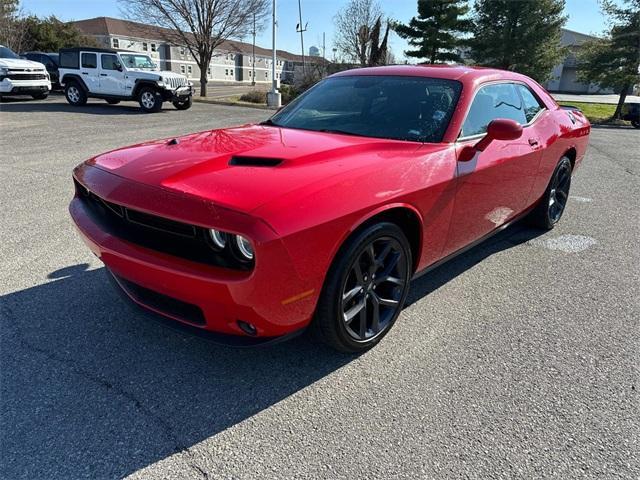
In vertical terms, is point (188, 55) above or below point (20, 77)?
above

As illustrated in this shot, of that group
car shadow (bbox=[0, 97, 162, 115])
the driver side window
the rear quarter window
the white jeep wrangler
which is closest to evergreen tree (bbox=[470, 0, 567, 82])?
the white jeep wrangler

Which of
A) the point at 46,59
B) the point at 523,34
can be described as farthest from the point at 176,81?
the point at 523,34

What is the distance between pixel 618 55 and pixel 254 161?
1168 inches

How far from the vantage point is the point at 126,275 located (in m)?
2.21

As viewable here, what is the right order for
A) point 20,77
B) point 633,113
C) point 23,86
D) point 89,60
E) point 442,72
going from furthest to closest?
point 633,113
point 23,86
point 20,77
point 89,60
point 442,72

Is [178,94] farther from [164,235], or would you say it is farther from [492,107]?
[164,235]

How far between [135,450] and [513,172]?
9.93 ft

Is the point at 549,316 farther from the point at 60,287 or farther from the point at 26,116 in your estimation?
the point at 26,116

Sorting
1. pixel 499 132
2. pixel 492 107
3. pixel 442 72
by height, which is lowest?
pixel 499 132

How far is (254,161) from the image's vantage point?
2312 mm

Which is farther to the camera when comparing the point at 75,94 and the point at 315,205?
the point at 75,94

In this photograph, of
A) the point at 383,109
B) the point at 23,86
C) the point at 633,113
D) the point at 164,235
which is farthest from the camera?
the point at 633,113

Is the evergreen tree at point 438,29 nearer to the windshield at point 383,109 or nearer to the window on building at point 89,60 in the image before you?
the window on building at point 89,60

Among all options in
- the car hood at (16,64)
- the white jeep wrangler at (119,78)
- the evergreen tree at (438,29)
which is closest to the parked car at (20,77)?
the car hood at (16,64)
